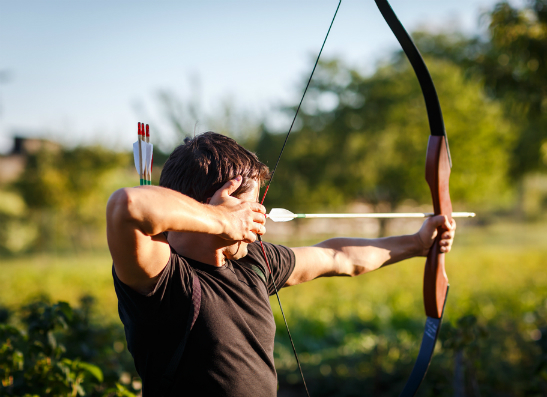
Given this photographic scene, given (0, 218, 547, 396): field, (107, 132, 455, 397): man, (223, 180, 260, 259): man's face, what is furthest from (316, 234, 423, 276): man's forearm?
(0, 218, 547, 396): field

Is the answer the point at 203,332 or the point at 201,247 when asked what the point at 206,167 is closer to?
the point at 201,247

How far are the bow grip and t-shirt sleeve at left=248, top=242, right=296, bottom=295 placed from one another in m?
0.69

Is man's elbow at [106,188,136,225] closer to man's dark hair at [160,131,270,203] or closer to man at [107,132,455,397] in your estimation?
man at [107,132,455,397]

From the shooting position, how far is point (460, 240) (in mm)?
15984

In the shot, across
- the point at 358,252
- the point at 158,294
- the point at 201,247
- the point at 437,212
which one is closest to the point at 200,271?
the point at 201,247

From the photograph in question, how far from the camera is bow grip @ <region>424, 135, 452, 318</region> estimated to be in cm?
186

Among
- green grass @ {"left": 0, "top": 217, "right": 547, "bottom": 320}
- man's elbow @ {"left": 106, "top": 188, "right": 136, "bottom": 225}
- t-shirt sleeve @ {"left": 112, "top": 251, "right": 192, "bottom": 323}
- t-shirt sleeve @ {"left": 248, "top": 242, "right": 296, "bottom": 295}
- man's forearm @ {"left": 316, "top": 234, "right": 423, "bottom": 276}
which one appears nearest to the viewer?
man's elbow @ {"left": 106, "top": 188, "right": 136, "bottom": 225}

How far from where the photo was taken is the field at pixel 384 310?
3129mm

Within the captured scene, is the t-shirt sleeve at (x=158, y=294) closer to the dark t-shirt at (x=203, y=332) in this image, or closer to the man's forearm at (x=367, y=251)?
the dark t-shirt at (x=203, y=332)

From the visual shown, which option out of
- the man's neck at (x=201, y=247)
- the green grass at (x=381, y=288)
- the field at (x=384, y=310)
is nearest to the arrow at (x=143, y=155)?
the man's neck at (x=201, y=247)

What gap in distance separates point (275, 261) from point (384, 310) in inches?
164

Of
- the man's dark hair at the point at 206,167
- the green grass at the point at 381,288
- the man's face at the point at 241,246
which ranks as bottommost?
the green grass at the point at 381,288

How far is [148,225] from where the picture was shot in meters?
0.94

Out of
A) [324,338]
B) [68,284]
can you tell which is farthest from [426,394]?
[68,284]
